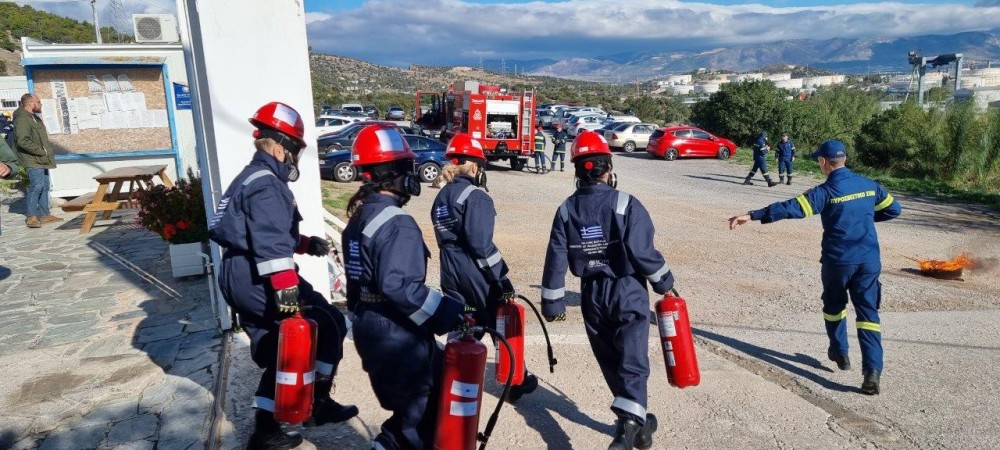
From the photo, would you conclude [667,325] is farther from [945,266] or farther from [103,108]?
[103,108]

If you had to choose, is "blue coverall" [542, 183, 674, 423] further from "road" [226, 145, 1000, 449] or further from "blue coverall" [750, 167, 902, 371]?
"blue coverall" [750, 167, 902, 371]

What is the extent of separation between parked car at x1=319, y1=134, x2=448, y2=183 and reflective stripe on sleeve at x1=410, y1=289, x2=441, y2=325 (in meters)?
14.4

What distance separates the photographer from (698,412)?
4387mm

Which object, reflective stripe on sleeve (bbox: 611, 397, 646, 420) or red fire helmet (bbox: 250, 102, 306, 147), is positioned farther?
reflective stripe on sleeve (bbox: 611, 397, 646, 420)

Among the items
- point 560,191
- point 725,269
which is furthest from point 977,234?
point 560,191

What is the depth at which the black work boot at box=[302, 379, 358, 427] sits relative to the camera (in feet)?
12.7

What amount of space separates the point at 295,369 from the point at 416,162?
576 inches

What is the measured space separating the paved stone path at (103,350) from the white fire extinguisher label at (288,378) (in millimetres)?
880

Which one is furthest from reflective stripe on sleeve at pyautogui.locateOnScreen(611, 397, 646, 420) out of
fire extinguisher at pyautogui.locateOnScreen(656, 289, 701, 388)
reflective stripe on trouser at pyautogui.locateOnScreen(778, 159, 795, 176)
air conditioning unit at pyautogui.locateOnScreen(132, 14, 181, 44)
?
reflective stripe on trouser at pyautogui.locateOnScreen(778, 159, 795, 176)

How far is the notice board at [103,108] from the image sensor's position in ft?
37.9

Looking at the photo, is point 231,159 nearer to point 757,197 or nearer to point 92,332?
point 92,332

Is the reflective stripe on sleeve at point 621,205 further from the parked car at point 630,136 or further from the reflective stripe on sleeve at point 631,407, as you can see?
the parked car at point 630,136

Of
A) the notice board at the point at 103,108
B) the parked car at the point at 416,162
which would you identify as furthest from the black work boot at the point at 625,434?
the parked car at the point at 416,162

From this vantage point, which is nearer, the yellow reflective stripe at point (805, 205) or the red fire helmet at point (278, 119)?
the red fire helmet at point (278, 119)
